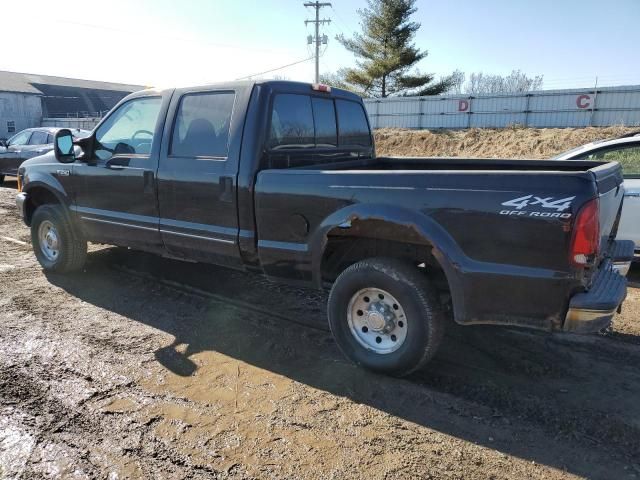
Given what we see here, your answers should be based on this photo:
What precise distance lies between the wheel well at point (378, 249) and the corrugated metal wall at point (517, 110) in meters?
22.4

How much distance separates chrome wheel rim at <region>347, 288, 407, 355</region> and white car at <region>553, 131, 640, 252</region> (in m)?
3.50

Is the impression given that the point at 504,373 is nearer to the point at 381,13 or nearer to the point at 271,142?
the point at 271,142

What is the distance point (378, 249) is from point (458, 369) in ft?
3.55

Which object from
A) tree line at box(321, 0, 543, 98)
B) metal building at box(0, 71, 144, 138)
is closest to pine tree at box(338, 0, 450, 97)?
tree line at box(321, 0, 543, 98)

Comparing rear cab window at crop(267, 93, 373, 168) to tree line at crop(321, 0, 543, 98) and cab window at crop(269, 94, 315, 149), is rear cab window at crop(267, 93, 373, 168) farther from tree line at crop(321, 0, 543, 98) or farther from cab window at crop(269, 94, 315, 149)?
tree line at crop(321, 0, 543, 98)

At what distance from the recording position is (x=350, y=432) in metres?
3.05

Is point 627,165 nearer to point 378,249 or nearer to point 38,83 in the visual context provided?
point 378,249

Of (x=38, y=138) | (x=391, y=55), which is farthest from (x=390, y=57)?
(x=38, y=138)

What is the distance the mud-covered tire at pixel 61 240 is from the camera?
19.1 ft

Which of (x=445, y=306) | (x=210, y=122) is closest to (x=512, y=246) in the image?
(x=445, y=306)

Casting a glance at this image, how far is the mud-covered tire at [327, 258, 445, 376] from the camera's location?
345 cm

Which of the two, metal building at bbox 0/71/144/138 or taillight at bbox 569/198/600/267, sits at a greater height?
metal building at bbox 0/71/144/138

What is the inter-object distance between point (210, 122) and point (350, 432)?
282cm

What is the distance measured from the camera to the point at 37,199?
6297 mm
